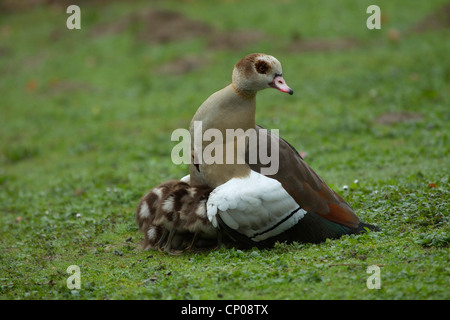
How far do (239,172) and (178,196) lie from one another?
0.87 metres

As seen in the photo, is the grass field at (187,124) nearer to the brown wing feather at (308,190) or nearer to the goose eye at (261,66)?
the brown wing feather at (308,190)

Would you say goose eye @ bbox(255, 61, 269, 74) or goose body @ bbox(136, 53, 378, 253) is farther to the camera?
goose eye @ bbox(255, 61, 269, 74)

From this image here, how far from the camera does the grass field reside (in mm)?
5383

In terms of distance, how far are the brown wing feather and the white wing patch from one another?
9 cm

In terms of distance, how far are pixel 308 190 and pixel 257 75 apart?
1.38 m

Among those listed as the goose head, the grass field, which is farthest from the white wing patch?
the goose head

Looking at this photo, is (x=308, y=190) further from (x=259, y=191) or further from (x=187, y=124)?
(x=187, y=124)

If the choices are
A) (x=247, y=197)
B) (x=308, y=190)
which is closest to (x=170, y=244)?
(x=247, y=197)

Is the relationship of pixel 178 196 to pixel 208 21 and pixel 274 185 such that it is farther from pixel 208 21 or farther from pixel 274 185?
pixel 208 21

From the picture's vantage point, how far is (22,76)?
18.0 m

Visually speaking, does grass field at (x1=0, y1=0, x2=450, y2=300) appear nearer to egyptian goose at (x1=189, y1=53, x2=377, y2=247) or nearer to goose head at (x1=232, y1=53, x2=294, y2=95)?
egyptian goose at (x1=189, y1=53, x2=377, y2=247)

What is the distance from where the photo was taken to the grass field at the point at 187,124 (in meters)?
5.38

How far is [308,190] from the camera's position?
617cm

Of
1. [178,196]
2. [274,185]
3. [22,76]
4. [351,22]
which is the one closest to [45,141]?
[22,76]
